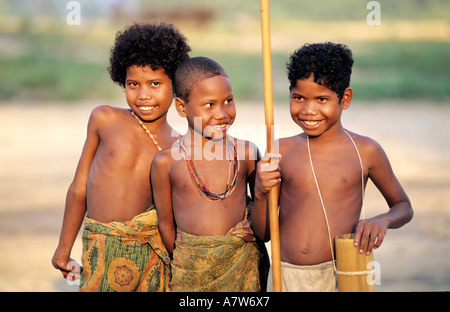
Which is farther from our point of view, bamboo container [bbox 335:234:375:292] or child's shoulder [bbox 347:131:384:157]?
child's shoulder [bbox 347:131:384:157]

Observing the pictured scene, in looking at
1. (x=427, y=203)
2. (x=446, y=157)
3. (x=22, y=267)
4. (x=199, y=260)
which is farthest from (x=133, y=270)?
(x=446, y=157)

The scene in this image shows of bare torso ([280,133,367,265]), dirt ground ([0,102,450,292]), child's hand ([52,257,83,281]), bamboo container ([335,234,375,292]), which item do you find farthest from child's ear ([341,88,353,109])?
dirt ground ([0,102,450,292])

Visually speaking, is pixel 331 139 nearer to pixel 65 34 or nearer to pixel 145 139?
pixel 145 139

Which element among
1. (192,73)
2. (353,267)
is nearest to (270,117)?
(192,73)

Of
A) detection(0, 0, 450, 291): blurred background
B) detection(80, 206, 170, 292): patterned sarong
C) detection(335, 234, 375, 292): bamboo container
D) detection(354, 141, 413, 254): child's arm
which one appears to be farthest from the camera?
detection(0, 0, 450, 291): blurred background

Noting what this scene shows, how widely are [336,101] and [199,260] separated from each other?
3.01ft

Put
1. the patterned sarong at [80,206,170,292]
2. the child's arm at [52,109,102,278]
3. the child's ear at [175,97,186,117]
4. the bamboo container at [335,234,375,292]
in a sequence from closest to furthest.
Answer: the bamboo container at [335,234,375,292] < the child's ear at [175,97,186,117] < the patterned sarong at [80,206,170,292] < the child's arm at [52,109,102,278]

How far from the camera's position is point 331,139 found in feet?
10.3

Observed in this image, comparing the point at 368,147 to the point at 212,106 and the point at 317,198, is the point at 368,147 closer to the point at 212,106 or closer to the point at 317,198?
the point at 317,198

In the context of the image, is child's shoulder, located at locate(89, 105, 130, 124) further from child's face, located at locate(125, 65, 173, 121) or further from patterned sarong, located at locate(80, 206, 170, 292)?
patterned sarong, located at locate(80, 206, 170, 292)

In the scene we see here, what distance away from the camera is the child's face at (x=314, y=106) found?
3.04m

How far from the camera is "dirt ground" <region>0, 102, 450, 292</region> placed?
5434 mm

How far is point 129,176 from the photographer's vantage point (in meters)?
3.37

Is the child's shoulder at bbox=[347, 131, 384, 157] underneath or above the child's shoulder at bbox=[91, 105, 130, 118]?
underneath
